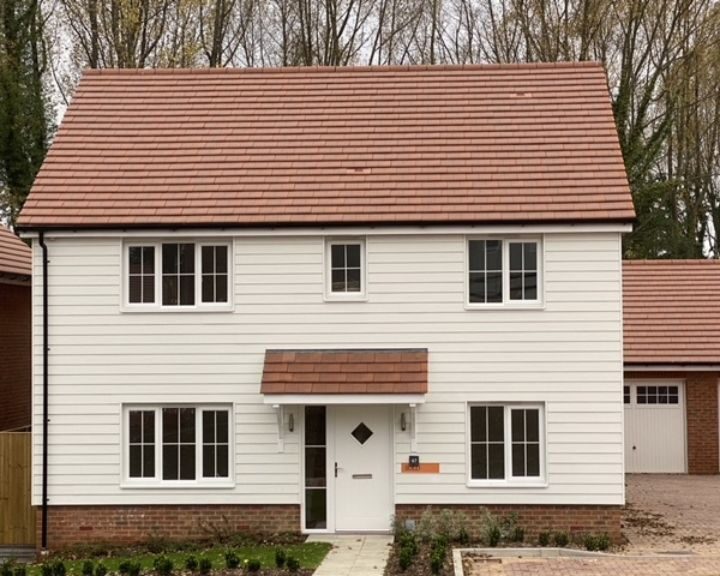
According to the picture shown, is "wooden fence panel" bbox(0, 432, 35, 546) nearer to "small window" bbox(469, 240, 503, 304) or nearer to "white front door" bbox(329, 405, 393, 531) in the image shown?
"white front door" bbox(329, 405, 393, 531)

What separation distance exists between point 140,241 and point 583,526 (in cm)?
865

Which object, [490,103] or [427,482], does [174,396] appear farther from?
[490,103]

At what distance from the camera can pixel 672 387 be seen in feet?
77.1

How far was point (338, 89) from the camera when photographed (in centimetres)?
1886

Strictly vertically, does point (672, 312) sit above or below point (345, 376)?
above

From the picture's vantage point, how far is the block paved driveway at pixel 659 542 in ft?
43.9

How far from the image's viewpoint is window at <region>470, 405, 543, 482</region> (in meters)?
15.7

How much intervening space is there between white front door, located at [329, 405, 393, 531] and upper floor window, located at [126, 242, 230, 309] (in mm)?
2905

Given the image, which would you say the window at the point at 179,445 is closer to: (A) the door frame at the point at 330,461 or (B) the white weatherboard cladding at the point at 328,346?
(B) the white weatherboard cladding at the point at 328,346

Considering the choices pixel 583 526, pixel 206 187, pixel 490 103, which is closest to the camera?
pixel 583 526

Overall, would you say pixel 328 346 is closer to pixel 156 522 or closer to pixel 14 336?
pixel 156 522

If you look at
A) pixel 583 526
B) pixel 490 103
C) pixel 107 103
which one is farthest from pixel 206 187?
pixel 583 526

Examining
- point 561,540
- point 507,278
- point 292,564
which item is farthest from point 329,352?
point 561,540

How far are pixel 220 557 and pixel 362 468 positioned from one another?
281 cm
